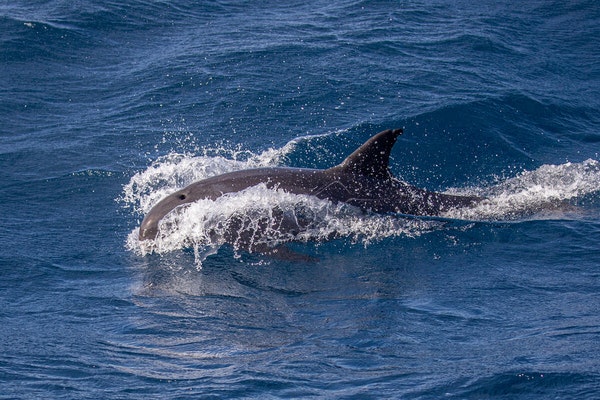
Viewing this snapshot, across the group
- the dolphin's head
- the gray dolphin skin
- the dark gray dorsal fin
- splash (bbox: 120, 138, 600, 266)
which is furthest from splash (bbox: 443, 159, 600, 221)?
the dolphin's head

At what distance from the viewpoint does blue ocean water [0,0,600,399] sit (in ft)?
28.7

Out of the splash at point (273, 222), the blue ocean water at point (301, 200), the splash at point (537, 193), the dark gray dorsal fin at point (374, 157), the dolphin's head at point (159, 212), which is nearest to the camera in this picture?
the blue ocean water at point (301, 200)

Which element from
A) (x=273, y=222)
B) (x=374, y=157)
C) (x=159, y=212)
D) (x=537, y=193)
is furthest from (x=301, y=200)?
(x=537, y=193)

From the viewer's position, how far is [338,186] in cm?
1285

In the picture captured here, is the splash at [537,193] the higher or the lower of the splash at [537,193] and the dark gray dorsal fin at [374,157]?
the lower

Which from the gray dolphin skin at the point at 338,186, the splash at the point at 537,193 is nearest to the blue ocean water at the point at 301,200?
the splash at the point at 537,193

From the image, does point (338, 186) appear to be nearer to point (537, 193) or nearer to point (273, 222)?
point (273, 222)

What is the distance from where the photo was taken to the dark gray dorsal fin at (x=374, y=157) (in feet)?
40.9

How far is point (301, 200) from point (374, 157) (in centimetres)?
119

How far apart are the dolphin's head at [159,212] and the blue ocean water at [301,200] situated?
34 centimetres

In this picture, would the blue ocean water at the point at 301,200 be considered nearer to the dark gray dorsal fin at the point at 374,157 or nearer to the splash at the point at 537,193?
the splash at the point at 537,193

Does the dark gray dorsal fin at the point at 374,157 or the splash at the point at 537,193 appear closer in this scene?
the dark gray dorsal fin at the point at 374,157

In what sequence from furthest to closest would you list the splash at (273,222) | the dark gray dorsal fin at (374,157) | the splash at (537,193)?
the splash at (537,193), the splash at (273,222), the dark gray dorsal fin at (374,157)

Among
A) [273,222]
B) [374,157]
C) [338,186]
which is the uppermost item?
[374,157]
